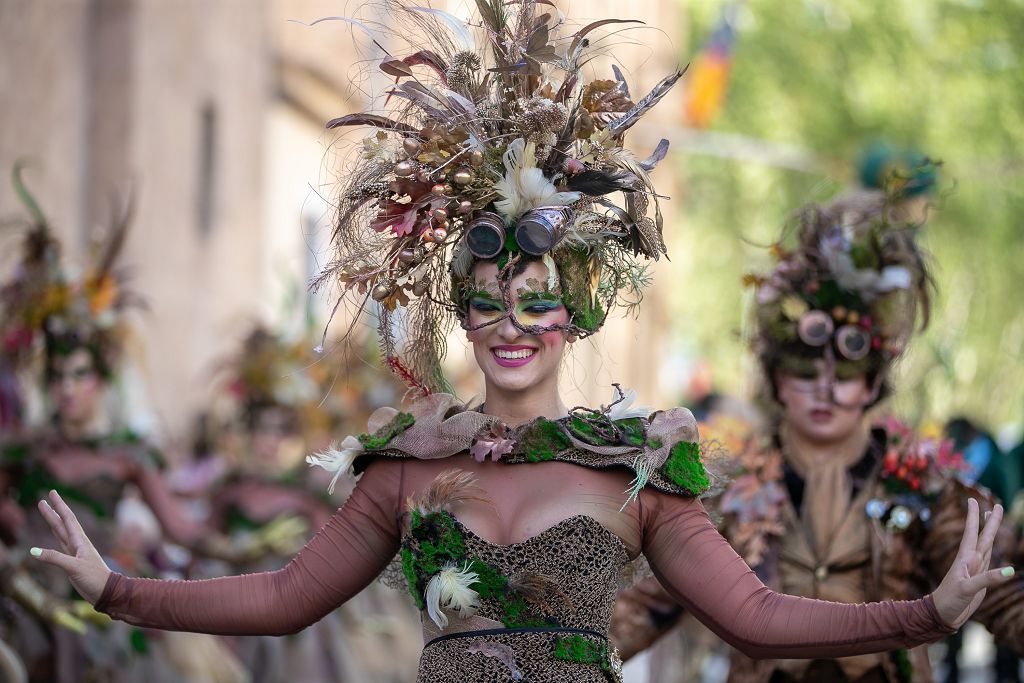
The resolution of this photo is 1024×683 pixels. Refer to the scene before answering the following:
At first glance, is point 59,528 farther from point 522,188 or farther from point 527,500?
point 522,188

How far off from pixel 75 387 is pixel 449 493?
18.5 feet

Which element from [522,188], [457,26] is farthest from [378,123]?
[522,188]

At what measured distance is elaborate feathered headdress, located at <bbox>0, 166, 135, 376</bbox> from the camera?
30.5ft

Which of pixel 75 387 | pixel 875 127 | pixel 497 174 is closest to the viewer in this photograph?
pixel 497 174

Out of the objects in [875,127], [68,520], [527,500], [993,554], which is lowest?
[993,554]

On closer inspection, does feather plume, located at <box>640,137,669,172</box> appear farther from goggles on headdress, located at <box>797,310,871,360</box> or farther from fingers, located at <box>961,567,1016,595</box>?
goggles on headdress, located at <box>797,310,871,360</box>

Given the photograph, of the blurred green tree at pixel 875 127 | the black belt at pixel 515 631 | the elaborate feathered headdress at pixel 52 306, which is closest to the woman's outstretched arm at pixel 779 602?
the black belt at pixel 515 631

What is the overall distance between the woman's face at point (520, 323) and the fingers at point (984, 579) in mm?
1198

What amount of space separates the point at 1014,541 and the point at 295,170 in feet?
64.4

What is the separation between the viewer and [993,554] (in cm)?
558

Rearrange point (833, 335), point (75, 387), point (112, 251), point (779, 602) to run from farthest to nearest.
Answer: point (112, 251) → point (75, 387) → point (833, 335) → point (779, 602)

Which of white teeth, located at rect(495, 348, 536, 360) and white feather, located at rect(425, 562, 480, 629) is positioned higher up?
white teeth, located at rect(495, 348, 536, 360)

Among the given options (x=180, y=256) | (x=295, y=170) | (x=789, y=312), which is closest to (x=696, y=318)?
(x=295, y=170)

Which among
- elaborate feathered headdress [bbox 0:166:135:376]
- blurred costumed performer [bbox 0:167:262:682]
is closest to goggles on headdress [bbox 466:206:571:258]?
blurred costumed performer [bbox 0:167:262:682]
